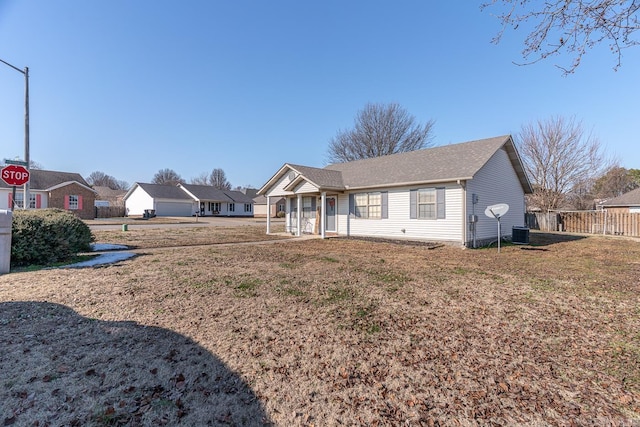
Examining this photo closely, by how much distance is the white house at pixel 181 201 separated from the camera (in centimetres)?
4381

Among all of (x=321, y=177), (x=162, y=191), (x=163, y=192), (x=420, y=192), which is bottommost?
(x=420, y=192)

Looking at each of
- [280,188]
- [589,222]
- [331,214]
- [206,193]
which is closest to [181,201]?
[206,193]

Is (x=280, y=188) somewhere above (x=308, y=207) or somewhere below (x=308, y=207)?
above

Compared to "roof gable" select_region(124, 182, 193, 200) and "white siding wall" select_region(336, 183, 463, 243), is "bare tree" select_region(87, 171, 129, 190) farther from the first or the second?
"white siding wall" select_region(336, 183, 463, 243)

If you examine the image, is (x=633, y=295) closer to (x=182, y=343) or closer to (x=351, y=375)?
(x=351, y=375)

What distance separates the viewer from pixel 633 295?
5605mm

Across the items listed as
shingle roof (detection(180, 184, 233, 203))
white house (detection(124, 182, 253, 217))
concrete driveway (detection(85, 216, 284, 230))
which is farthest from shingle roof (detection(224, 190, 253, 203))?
concrete driveway (detection(85, 216, 284, 230))

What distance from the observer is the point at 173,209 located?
45.3 meters

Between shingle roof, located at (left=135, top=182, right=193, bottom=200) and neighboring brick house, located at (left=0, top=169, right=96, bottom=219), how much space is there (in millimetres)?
9477

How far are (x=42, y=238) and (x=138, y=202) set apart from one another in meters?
42.5

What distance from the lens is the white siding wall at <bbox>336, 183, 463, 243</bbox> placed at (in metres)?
12.6

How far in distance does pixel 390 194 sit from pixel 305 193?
4622 millimetres

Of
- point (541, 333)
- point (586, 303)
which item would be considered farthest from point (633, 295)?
point (541, 333)

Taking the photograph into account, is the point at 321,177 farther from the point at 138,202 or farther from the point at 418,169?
the point at 138,202
